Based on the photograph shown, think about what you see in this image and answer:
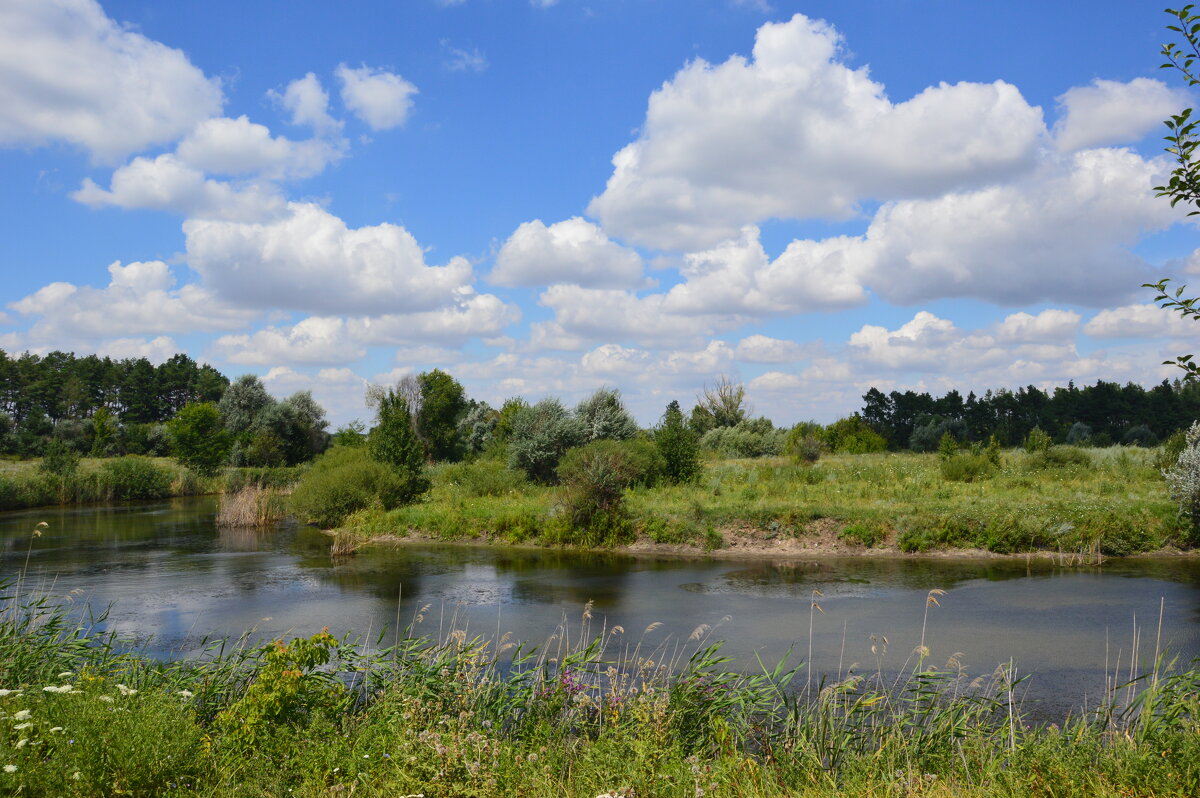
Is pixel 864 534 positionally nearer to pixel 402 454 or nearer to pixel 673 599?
pixel 673 599

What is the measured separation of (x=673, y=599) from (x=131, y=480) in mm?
33981

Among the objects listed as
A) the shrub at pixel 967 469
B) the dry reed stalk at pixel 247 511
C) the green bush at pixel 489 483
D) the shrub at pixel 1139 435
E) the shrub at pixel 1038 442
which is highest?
the shrub at pixel 1139 435

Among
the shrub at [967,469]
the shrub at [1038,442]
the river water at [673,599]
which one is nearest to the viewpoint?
the river water at [673,599]

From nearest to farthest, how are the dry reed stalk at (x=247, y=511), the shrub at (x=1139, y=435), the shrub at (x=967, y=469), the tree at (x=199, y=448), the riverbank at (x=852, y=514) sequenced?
the riverbank at (x=852, y=514) < the shrub at (x=967, y=469) < the dry reed stalk at (x=247, y=511) < the tree at (x=199, y=448) < the shrub at (x=1139, y=435)

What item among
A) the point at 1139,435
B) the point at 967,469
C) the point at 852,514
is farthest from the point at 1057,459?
the point at 1139,435

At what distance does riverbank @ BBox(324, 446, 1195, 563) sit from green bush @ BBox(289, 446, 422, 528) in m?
0.95

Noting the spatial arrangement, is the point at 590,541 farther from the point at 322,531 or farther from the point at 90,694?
the point at 90,694

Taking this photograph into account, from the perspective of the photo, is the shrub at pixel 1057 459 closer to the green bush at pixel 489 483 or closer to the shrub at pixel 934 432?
the green bush at pixel 489 483

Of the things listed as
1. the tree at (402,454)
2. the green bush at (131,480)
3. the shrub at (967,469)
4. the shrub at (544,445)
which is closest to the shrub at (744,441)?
the shrub at (544,445)

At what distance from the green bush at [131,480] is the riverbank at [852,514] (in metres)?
18.9

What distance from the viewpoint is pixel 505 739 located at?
6.02 meters

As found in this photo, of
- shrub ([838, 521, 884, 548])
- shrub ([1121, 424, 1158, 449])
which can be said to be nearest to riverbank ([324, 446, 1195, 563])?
shrub ([838, 521, 884, 548])

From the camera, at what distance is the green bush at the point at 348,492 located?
27.0 metres

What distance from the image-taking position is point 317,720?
18.2ft
